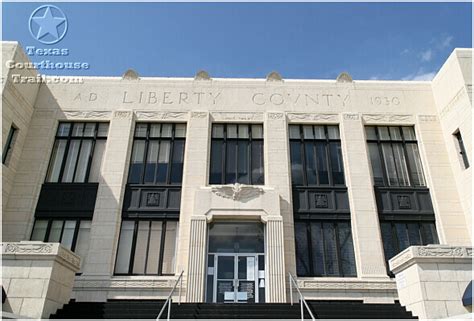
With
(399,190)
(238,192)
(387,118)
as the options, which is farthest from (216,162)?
(387,118)

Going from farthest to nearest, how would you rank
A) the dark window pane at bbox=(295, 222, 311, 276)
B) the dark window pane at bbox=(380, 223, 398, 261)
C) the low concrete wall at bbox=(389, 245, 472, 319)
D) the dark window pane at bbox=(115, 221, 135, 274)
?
1. the dark window pane at bbox=(380, 223, 398, 261)
2. the dark window pane at bbox=(115, 221, 135, 274)
3. the dark window pane at bbox=(295, 222, 311, 276)
4. the low concrete wall at bbox=(389, 245, 472, 319)

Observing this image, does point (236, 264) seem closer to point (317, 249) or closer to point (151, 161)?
point (317, 249)

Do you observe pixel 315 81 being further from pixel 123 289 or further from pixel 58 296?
pixel 58 296

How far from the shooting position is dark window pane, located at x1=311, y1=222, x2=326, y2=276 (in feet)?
52.4

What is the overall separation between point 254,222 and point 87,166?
839 centimetres

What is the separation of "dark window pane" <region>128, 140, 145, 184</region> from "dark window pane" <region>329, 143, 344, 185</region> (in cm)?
925

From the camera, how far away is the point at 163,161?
1831 cm

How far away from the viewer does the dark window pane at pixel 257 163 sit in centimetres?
1797

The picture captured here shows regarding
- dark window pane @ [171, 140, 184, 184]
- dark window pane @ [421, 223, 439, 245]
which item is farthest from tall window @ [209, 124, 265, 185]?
dark window pane @ [421, 223, 439, 245]

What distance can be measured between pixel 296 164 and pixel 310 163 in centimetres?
70

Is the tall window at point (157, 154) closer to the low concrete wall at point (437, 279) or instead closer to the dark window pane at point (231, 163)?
the dark window pane at point (231, 163)

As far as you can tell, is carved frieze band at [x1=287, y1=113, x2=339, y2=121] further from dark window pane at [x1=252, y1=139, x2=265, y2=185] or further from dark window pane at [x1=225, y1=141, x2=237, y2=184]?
dark window pane at [x1=225, y1=141, x2=237, y2=184]

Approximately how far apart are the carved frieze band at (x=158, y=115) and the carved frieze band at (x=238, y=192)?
4.64 metres

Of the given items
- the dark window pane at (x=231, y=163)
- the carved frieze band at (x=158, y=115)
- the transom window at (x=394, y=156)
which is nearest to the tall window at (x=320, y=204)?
the transom window at (x=394, y=156)
